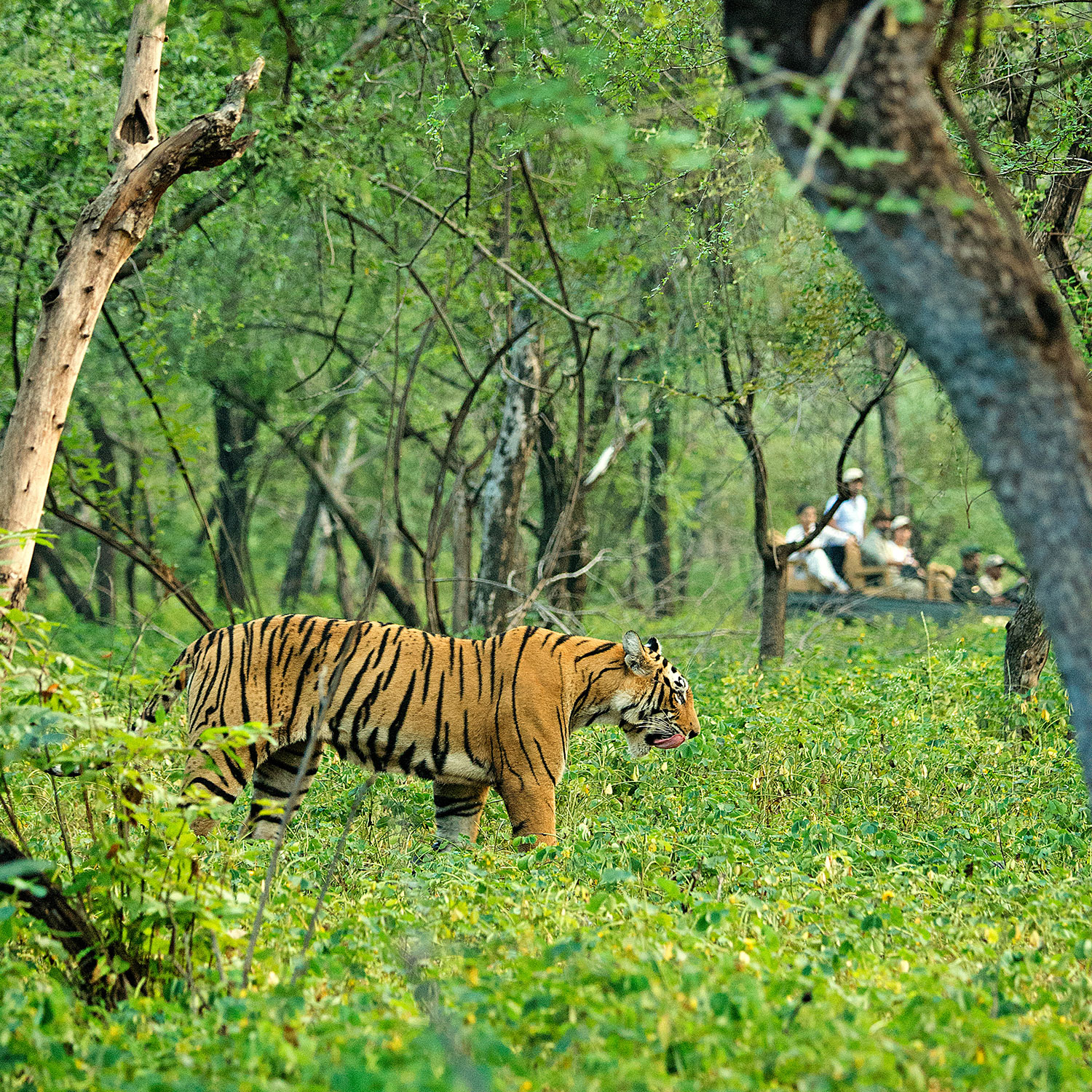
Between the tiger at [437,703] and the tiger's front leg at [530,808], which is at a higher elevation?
the tiger at [437,703]

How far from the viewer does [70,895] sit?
3.86 m

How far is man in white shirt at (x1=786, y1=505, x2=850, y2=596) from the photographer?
14.9 metres

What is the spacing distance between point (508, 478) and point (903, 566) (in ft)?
19.1

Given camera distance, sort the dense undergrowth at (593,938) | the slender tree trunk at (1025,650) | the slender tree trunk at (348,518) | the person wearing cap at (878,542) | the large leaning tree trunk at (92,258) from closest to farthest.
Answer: the dense undergrowth at (593,938) → the large leaning tree trunk at (92,258) → the slender tree trunk at (1025,650) → the slender tree trunk at (348,518) → the person wearing cap at (878,542)

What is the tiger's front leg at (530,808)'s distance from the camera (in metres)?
5.85

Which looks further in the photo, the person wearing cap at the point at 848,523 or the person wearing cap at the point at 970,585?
the person wearing cap at the point at 848,523

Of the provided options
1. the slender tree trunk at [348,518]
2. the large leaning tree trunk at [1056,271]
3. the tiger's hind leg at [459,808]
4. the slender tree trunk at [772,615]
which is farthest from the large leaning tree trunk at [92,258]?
the slender tree trunk at [772,615]

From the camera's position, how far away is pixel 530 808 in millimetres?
5867

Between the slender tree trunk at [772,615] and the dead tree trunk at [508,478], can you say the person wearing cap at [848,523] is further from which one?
the dead tree trunk at [508,478]

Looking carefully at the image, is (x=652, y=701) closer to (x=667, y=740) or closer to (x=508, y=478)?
(x=667, y=740)

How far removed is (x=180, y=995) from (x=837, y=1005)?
1955 mm

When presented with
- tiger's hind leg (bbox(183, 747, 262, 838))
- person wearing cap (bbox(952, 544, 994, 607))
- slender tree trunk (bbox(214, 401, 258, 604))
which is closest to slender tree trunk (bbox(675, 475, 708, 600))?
person wearing cap (bbox(952, 544, 994, 607))

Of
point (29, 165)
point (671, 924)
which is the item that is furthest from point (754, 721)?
point (29, 165)

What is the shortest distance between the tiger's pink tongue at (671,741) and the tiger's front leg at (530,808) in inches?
31.5
